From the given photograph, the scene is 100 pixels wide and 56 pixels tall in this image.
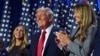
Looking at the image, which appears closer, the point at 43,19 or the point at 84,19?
the point at 84,19

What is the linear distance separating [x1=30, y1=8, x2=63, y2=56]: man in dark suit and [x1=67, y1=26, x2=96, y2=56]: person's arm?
0.31m

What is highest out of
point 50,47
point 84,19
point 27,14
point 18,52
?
point 84,19

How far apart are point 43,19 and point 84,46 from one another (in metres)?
0.52

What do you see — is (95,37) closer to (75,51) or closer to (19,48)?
(75,51)

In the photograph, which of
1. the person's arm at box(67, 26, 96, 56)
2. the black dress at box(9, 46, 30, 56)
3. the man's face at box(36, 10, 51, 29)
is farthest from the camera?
the black dress at box(9, 46, 30, 56)

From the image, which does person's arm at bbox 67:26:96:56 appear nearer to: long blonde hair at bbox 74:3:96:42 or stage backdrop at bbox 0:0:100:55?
long blonde hair at bbox 74:3:96:42

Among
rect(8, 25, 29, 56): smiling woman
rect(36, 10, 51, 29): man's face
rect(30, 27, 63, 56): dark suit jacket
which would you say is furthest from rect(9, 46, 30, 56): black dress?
rect(36, 10, 51, 29): man's face

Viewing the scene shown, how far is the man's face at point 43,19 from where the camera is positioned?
2.57 metres

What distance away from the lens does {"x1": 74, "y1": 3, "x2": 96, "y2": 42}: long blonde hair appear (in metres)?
2.23

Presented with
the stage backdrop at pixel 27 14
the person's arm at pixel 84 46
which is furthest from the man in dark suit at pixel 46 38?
the stage backdrop at pixel 27 14

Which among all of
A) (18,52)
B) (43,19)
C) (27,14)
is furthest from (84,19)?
(27,14)

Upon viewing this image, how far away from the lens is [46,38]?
265 centimetres

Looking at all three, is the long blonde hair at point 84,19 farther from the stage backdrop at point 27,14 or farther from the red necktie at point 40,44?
the stage backdrop at point 27,14

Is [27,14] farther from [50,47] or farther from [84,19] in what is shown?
[84,19]
